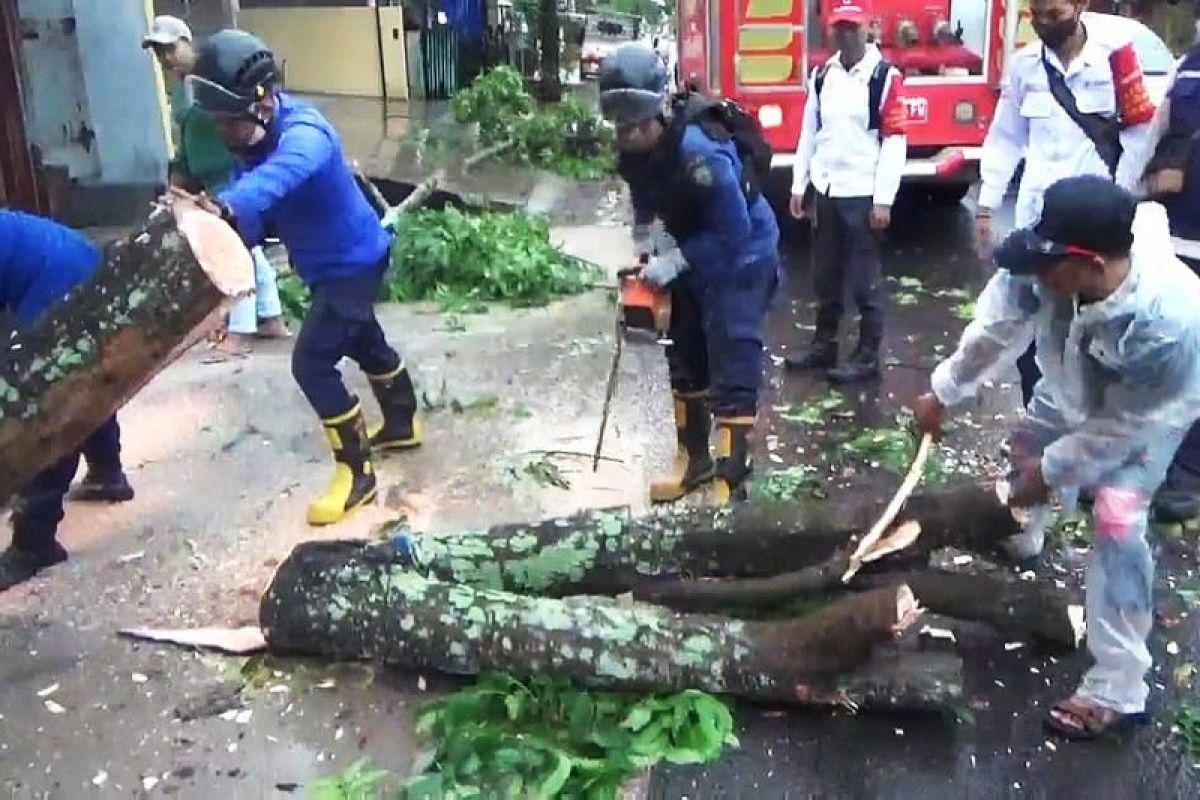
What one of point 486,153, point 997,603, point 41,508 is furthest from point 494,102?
point 997,603

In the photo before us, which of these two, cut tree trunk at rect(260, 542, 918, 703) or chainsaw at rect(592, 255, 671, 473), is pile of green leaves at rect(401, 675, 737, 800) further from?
chainsaw at rect(592, 255, 671, 473)

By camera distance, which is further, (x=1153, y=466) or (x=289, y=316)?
(x=289, y=316)

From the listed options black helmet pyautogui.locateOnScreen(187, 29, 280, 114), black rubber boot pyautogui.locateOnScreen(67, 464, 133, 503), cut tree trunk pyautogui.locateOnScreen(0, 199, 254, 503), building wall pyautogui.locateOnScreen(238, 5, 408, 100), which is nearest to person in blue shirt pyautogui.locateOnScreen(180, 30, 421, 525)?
black helmet pyautogui.locateOnScreen(187, 29, 280, 114)

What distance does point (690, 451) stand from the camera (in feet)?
16.5

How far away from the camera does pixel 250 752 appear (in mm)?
3398

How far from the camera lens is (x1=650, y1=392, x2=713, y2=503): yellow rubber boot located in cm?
497

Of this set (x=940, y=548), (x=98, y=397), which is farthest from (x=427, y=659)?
(x=940, y=548)

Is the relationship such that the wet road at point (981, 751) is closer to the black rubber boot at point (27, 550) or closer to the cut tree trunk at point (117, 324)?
the cut tree trunk at point (117, 324)

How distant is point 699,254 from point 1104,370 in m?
1.54

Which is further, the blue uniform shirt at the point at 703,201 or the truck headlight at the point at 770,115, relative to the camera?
the truck headlight at the point at 770,115

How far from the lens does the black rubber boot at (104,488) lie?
16.0 ft

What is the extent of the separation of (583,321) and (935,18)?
4.68 m

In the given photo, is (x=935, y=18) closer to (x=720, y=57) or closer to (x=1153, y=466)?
(x=720, y=57)

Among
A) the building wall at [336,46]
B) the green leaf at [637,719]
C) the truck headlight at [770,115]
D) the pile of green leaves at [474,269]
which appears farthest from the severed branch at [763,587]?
the building wall at [336,46]
